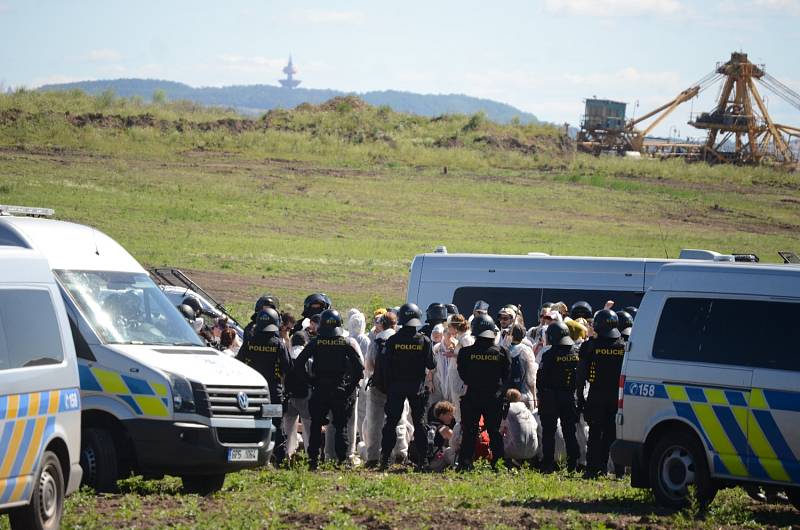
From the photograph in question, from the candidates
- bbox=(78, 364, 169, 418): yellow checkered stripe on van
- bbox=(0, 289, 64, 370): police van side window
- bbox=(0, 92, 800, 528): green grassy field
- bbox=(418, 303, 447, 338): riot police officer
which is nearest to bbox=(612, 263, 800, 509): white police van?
bbox=(0, 92, 800, 528): green grassy field

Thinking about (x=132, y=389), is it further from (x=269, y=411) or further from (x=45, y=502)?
(x=45, y=502)

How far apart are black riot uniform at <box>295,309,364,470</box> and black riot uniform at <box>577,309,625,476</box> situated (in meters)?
2.40

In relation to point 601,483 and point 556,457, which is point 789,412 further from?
point 556,457

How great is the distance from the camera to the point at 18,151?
5269cm

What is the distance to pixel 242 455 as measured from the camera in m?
11.6

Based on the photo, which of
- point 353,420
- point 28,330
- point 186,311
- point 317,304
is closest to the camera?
point 28,330

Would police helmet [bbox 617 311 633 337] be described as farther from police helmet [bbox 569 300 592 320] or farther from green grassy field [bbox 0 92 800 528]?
police helmet [bbox 569 300 592 320]

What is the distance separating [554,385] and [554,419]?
37 centimetres

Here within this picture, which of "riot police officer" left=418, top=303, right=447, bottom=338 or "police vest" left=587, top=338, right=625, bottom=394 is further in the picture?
"riot police officer" left=418, top=303, right=447, bottom=338

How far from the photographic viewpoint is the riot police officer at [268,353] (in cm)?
1391

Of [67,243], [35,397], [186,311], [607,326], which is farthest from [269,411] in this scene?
[186,311]

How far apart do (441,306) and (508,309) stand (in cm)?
84

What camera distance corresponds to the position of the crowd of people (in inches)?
541

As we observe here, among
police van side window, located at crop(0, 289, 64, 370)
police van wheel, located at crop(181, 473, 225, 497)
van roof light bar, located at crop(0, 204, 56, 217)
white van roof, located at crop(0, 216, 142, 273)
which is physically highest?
van roof light bar, located at crop(0, 204, 56, 217)
